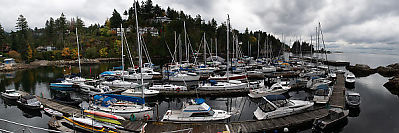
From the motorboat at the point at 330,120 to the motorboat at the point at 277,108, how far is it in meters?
2.26

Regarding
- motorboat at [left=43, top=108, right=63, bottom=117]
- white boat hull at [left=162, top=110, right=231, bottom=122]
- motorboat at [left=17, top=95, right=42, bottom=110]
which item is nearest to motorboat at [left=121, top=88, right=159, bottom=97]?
motorboat at [left=43, top=108, right=63, bottom=117]

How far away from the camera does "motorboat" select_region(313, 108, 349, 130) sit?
16625 mm

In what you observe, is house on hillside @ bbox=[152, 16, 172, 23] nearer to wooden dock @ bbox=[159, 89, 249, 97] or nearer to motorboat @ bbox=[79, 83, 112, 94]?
motorboat @ bbox=[79, 83, 112, 94]

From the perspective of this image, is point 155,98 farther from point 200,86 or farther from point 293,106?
point 293,106

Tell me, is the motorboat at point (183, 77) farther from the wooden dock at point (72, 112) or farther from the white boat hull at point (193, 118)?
the white boat hull at point (193, 118)

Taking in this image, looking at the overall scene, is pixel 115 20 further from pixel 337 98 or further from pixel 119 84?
pixel 337 98

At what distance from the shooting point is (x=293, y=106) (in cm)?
1891

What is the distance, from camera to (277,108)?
1817 cm

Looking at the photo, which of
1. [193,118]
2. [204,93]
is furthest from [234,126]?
[204,93]

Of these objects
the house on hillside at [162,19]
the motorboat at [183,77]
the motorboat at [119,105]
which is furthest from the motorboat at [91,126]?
the house on hillside at [162,19]

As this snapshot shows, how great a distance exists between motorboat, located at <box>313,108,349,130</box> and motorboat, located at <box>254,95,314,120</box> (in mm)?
2259

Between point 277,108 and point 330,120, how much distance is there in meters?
4.92

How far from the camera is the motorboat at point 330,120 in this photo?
1662 cm

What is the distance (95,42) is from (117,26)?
20746 millimetres
